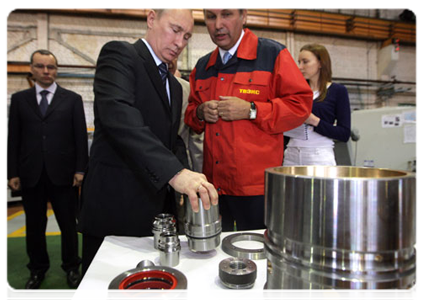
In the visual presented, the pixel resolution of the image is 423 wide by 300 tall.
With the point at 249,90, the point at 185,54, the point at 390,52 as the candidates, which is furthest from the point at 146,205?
the point at 390,52

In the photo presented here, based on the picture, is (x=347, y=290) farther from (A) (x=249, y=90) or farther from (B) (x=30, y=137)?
(B) (x=30, y=137)

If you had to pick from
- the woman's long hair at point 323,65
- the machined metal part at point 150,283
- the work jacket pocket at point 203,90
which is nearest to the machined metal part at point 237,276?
the machined metal part at point 150,283

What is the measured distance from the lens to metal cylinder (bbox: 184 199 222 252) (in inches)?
29.7

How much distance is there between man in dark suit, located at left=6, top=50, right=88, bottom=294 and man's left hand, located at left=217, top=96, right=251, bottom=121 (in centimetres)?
145

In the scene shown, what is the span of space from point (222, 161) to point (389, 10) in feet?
23.6

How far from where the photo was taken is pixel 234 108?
4.34 ft

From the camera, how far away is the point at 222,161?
144 centimetres

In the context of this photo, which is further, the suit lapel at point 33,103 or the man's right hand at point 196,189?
the suit lapel at point 33,103

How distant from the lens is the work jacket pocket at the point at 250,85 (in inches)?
56.1

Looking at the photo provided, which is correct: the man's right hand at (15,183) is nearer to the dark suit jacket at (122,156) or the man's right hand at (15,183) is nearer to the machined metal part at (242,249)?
the dark suit jacket at (122,156)

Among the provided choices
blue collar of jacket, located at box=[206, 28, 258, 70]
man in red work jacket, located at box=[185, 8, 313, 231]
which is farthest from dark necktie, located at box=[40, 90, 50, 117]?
blue collar of jacket, located at box=[206, 28, 258, 70]

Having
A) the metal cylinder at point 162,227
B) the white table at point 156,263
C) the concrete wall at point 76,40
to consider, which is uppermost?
the concrete wall at point 76,40

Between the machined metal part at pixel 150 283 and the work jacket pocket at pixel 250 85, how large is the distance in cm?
104

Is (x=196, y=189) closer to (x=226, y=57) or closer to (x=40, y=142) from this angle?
(x=226, y=57)
